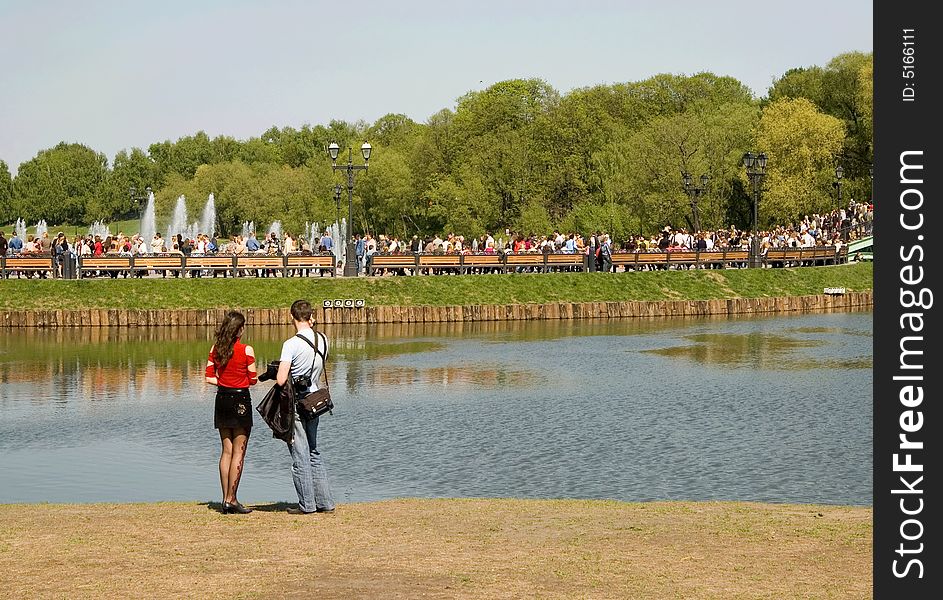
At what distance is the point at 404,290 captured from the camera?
48.8 meters

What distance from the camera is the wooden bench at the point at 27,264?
161 feet

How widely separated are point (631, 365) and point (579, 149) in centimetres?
5237

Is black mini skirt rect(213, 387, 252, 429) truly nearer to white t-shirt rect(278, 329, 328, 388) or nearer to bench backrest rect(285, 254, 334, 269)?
white t-shirt rect(278, 329, 328, 388)

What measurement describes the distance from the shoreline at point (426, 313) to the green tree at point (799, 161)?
30.2 meters

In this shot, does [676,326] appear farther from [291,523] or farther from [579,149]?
[579,149]

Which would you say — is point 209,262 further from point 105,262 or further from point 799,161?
point 799,161

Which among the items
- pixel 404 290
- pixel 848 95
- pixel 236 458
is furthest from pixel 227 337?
pixel 848 95

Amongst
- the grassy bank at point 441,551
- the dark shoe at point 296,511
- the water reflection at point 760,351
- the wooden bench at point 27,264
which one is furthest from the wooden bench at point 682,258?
the dark shoe at point 296,511


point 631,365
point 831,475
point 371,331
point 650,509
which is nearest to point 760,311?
point 371,331

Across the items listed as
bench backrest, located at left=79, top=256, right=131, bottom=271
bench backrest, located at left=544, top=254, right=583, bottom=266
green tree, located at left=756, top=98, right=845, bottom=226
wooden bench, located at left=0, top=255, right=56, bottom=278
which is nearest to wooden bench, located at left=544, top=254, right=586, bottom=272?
bench backrest, located at left=544, top=254, right=583, bottom=266

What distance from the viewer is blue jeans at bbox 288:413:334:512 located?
1387 centimetres

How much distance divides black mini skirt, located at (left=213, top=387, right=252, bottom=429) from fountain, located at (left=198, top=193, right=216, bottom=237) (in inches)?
4471

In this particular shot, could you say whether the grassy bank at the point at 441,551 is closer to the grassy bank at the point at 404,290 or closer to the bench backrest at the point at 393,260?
the grassy bank at the point at 404,290
